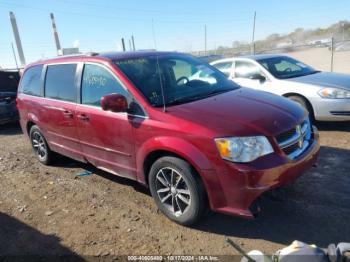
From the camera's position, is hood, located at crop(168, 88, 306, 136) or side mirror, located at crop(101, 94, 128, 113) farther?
side mirror, located at crop(101, 94, 128, 113)

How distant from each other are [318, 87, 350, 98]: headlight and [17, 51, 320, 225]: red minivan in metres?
2.58

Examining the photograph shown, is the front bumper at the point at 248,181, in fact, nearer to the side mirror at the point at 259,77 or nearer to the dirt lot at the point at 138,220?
the dirt lot at the point at 138,220

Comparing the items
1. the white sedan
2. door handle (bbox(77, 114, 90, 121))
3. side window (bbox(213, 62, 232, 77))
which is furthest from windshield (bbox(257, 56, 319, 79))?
door handle (bbox(77, 114, 90, 121))

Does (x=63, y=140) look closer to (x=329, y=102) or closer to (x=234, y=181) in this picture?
(x=234, y=181)

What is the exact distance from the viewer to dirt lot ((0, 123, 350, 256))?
3426 millimetres

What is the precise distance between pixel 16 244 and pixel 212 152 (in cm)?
229

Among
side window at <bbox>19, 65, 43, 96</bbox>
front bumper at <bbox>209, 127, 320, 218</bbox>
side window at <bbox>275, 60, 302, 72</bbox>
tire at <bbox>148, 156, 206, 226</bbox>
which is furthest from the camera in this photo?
side window at <bbox>275, 60, 302, 72</bbox>

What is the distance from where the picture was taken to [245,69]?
310 inches

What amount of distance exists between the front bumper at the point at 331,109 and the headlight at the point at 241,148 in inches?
146

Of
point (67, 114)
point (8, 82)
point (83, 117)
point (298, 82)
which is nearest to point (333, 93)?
point (298, 82)

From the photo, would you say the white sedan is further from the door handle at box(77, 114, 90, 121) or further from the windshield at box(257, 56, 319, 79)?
the door handle at box(77, 114, 90, 121)

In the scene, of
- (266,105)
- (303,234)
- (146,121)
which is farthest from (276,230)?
(146,121)

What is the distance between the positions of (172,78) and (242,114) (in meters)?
1.19

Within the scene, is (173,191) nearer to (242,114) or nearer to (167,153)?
(167,153)
